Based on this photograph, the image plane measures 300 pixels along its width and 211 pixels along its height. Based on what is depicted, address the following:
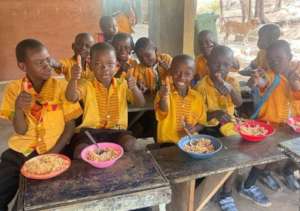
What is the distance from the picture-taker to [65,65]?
3.30 m

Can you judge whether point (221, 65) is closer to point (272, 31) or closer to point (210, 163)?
point (210, 163)

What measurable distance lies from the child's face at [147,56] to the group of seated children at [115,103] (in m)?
0.55

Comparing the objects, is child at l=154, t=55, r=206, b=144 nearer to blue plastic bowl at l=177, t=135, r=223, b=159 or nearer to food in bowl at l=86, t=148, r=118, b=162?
blue plastic bowl at l=177, t=135, r=223, b=159

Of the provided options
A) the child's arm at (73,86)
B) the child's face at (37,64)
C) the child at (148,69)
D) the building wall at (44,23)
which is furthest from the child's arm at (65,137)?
the building wall at (44,23)

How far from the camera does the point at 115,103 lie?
240 cm

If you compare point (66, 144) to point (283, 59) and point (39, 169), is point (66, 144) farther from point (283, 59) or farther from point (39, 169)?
point (283, 59)

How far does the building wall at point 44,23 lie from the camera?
5629 mm

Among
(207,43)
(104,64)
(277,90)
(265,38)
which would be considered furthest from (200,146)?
(265,38)

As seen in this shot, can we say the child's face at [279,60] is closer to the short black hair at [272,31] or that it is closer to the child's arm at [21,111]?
the short black hair at [272,31]

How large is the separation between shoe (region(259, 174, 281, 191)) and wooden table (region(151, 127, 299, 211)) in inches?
29.9

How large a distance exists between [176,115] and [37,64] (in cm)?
102

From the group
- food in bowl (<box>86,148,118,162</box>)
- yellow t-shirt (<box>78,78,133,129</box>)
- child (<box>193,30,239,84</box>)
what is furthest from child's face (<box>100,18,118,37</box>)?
food in bowl (<box>86,148,118,162</box>)

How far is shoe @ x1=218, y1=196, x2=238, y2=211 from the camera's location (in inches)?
102

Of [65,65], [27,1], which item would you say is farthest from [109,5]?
[65,65]
